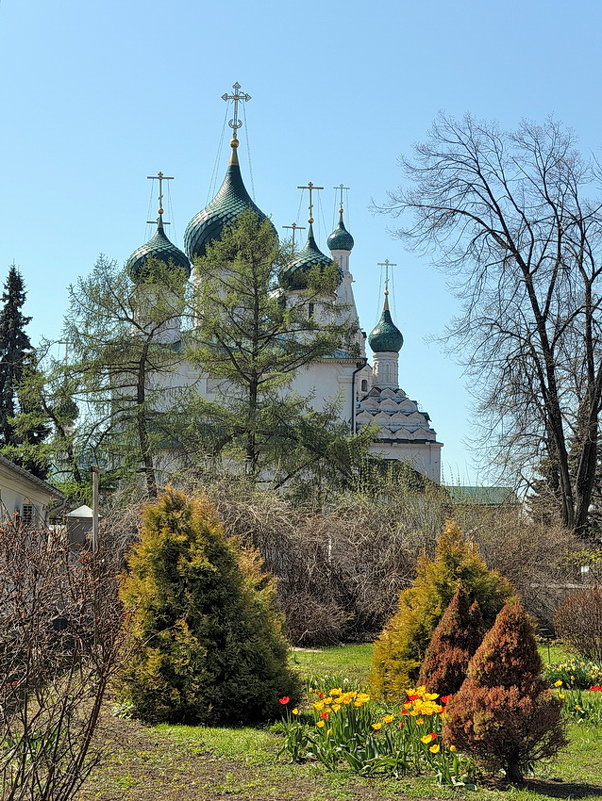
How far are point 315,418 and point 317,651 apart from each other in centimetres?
1128

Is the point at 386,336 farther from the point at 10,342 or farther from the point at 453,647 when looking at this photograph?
the point at 453,647

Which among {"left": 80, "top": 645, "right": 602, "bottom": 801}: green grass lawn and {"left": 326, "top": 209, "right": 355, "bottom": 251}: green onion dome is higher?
{"left": 326, "top": 209, "right": 355, "bottom": 251}: green onion dome

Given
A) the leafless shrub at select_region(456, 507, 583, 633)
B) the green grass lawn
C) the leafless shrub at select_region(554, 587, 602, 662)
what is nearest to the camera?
the green grass lawn

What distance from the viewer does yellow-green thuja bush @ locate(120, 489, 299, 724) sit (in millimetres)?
8258

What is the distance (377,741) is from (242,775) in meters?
0.99

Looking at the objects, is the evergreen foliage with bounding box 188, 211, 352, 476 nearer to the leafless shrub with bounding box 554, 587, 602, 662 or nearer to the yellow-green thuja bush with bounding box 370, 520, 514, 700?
the leafless shrub with bounding box 554, 587, 602, 662

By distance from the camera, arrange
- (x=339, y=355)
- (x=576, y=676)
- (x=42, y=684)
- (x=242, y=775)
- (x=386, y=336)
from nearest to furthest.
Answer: (x=42, y=684), (x=242, y=775), (x=576, y=676), (x=339, y=355), (x=386, y=336)

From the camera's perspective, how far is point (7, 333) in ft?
113

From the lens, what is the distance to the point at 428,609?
30.2 ft

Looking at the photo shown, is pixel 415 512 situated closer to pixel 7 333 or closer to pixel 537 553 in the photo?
pixel 537 553

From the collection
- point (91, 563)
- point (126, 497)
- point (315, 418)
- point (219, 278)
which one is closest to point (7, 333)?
point (219, 278)

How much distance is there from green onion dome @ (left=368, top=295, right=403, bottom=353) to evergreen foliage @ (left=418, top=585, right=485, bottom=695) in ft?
167

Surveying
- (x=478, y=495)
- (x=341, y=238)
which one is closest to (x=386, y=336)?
(x=341, y=238)

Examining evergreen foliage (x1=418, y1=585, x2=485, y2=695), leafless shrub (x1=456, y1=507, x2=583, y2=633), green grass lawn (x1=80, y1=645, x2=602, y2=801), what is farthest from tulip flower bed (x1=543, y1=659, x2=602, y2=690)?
leafless shrub (x1=456, y1=507, x2=583, y2=633)
